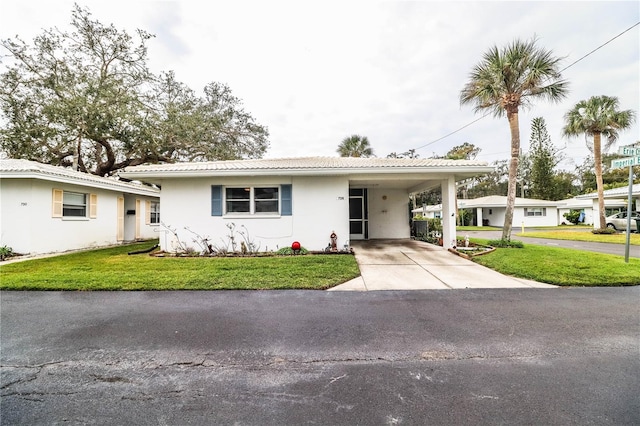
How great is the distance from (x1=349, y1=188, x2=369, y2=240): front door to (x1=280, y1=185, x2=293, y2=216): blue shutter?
15.0 ft

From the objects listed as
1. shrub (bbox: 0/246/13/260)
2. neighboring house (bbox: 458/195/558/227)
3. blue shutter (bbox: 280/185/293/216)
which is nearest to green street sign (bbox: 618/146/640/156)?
blue shutter (bbox: 280/185/293/216)

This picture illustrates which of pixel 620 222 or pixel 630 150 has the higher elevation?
pixel 630 150

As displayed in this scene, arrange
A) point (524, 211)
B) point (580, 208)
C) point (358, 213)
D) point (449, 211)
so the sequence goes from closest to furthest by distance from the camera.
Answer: point (449, 211), point (358, 213), point (524, 211), point (580, 208)

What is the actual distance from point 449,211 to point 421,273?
13.5 ft

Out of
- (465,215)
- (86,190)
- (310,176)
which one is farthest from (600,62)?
(465,215)

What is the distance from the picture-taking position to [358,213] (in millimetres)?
13594

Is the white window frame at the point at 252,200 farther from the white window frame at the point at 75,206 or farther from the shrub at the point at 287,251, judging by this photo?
the white window frame at the point at 75,206

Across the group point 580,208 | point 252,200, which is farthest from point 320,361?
point 580,208

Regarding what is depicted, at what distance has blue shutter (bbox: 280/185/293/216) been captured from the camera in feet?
31.6

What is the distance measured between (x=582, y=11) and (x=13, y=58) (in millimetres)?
24871

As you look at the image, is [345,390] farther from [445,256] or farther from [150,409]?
[445,256]

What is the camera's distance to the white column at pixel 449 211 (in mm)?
9922

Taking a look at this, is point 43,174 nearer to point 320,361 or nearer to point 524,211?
point 320,361

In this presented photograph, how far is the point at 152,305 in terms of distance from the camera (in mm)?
4605
